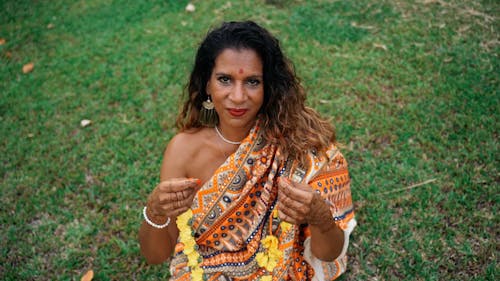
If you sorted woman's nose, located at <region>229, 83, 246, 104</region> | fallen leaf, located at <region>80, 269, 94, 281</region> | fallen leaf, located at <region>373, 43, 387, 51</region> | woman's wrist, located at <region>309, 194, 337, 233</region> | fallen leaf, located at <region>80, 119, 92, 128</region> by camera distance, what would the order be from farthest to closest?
fallen leaf, located at <region>373, 43, 387, 51</region> < fallen leaf, located at <region>80, 119, 92, 128</region> < fallen leaf, located at <region>80, 269, 94, 281</region> < woman's nose, located at <region>229, 83, 246, 104</region> < woman's wrist, located at <region>309, 194, 337, 233</region>

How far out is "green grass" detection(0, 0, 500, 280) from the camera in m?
3.12

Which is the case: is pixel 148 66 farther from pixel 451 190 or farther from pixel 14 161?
pixel 451 190

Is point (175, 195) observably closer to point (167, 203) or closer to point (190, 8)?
point (167, 203)

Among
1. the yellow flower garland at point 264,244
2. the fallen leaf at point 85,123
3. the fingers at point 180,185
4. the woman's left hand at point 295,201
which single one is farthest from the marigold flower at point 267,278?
the fallen leaf at point 85,123

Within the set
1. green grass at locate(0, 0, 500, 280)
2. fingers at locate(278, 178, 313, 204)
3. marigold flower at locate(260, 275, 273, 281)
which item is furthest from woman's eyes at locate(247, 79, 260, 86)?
green grass at locate(0, 0, 500, 280)

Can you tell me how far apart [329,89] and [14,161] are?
3.27 metres

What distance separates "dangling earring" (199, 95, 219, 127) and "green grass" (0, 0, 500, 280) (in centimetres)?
125

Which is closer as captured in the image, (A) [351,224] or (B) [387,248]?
(A) [351,224]

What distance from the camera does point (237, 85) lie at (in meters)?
2.23

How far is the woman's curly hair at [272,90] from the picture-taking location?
89.0 inches

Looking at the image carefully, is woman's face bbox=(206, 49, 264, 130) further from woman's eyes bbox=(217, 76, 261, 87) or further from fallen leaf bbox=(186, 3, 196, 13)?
fallen leaf bbox=(186, 3, 196, 13)

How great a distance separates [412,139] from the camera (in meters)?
3.74

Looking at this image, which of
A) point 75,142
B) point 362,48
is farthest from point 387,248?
point 75,142

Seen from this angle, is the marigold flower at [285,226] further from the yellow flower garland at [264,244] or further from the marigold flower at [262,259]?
the marigold flower at [262,259]
